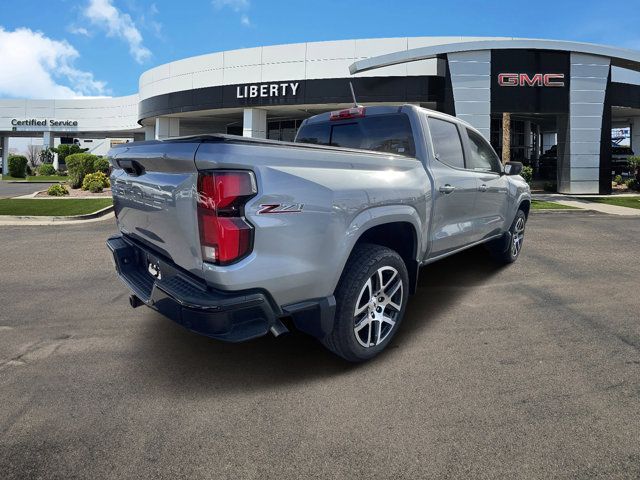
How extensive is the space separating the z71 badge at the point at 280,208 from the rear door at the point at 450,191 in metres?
1.75

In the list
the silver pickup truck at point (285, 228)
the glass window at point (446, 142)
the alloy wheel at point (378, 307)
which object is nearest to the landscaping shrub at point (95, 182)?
the silver pickup truck at point (285, 228)

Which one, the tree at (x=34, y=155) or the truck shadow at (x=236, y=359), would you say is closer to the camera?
the truck shadow at (x=236, y=359)

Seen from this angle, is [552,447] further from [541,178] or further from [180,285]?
[541,178]

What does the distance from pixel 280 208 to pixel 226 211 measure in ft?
0.98

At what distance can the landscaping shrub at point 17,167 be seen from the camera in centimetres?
3812

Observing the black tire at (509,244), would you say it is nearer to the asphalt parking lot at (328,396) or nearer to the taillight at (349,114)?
the asphalt parking lot at (328,396)

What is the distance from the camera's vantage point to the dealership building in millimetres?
19547

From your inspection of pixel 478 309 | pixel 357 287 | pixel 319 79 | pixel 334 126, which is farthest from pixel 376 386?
pixel 319 79

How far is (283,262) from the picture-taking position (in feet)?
8.46

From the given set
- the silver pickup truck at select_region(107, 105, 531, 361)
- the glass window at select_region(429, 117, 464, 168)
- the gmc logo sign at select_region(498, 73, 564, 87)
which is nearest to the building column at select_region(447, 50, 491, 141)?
the gmc logo sign at select_region(498, 73, 564, 87)

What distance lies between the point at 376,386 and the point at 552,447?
1.04 metres

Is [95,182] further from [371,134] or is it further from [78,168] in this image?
[371,134]

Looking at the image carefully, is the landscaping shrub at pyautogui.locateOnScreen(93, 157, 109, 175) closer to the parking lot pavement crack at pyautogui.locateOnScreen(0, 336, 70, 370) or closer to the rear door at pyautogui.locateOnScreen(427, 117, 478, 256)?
the parking lot pavement crack at pyautogui.locateOnScreen(0, 336, 70, 370)

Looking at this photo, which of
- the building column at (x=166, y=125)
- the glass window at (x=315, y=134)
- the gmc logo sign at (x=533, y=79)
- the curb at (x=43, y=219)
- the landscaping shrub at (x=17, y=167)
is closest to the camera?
the glass window at (x=315, y=134)
